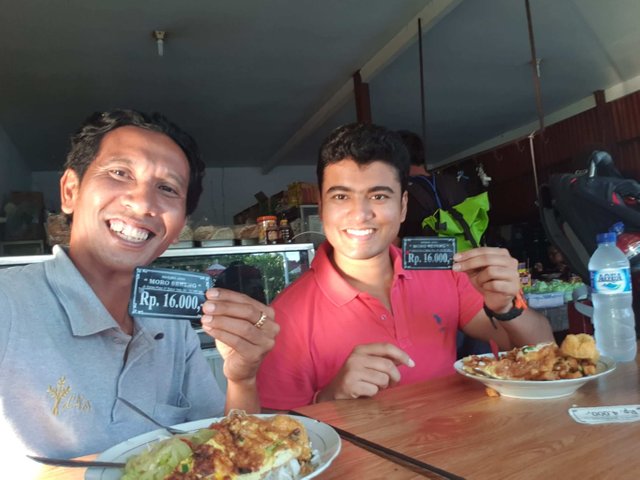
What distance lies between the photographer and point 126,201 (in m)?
1.20

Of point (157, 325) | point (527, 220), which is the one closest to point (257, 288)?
point (157, 325)

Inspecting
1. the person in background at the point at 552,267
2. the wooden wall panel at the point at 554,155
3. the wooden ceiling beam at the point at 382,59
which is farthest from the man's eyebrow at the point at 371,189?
the person in background at the point at 552,267

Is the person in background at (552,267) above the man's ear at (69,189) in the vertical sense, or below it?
below

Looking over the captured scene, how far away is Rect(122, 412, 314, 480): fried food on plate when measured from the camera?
690 mm

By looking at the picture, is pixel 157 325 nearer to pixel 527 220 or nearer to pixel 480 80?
pixel 480 80

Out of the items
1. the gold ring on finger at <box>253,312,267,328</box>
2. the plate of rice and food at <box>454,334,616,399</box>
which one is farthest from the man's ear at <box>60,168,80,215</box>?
the plate of rice and food at <box>454,334,616,399</box>

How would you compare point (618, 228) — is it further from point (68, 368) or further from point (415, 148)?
point (68, 368)

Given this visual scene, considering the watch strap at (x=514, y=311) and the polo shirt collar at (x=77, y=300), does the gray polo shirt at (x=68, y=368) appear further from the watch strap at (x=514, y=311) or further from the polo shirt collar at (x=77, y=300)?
the watch strap at (x=514, y=311)

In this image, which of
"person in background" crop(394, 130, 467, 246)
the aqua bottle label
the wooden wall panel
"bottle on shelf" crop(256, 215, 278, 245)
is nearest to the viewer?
the aqua bottle label

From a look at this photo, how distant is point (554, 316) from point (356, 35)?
9.70ft

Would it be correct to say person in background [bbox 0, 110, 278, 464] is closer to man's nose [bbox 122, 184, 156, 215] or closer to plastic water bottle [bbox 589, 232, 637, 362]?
man's nose [bbox 122, 184, 156, 215]

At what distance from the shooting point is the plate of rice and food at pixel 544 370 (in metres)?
1.03

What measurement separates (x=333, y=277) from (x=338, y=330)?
19cm

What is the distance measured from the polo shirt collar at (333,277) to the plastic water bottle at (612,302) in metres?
0.63
